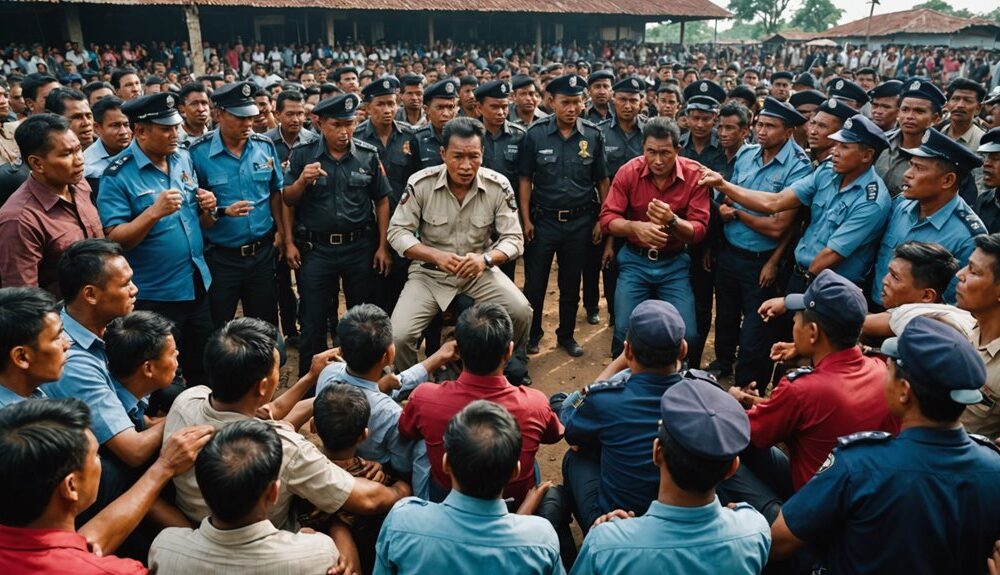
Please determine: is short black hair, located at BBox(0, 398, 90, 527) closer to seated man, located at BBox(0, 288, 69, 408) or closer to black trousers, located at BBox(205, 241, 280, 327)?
seated man, located at BBox(0, 288, 69, 408)


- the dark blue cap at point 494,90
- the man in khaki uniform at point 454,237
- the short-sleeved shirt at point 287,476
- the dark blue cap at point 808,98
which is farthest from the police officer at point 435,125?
the short-sleeved shirt at point 287,476

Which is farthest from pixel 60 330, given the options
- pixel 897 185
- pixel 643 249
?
pixel 897 185

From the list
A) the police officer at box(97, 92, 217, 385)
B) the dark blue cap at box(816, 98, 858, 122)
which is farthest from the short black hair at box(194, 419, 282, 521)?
the dark blue cap at box(816, 98, 858, 122)

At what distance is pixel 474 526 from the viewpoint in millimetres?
2039

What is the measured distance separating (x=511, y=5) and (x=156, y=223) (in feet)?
76.7

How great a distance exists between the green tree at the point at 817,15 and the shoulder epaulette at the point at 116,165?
224 feet

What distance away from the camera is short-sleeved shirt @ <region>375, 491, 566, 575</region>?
2.01 meters

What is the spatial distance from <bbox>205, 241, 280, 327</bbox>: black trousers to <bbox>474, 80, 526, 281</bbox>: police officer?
2066mm

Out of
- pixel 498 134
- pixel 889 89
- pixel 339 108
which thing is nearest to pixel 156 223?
pixel 339 108

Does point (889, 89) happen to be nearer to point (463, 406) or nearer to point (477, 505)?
point (463, 406)

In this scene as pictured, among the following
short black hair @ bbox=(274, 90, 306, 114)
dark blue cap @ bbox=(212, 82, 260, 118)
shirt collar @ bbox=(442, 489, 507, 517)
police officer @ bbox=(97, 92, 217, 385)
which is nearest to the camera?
shirt collar @ bbox=(442, 489, 507, 517)

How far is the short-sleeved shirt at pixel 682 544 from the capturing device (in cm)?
195

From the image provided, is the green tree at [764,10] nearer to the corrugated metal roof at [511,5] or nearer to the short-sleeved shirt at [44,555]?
the corrugated metal roof at [511,5]

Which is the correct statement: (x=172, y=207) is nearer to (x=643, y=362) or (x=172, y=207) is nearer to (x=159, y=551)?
(x=159, y=551)
